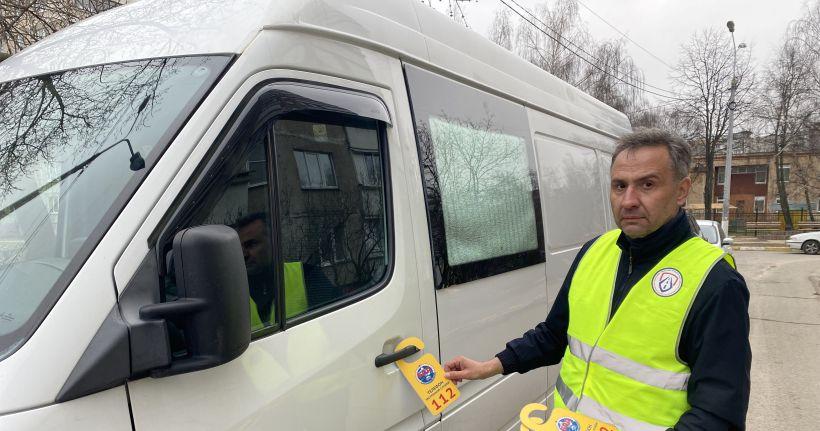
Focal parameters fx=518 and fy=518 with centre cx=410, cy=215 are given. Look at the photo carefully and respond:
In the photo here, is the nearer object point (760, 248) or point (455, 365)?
point (455, 365)

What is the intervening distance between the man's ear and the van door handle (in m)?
1.08

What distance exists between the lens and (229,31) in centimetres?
160

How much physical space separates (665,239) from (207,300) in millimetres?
1337

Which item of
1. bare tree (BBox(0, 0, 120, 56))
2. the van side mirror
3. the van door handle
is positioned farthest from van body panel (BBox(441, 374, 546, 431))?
bare tree (BBox(0, 0, 120, 56))

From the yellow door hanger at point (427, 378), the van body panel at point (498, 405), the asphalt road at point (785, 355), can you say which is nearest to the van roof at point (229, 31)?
the yellow door hanger at point (427, 378)

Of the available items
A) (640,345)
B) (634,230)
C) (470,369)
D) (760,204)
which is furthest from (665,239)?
(760,204)

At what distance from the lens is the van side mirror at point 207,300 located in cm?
114

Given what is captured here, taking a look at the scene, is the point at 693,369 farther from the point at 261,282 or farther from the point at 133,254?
the point at 133,254

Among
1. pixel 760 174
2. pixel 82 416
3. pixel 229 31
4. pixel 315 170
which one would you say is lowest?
pixel 760 174

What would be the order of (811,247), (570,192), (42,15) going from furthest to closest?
(811,247), (42,15), (570,192)

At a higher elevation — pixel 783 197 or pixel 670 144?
pixel 670 144

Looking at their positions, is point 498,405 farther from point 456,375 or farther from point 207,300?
point 207,300

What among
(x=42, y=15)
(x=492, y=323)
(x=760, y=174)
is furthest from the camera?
(x=760, y=174)

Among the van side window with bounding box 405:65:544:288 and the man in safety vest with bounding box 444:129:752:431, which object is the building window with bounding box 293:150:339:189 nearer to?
the van side window with bounding box 405:65:544:288
